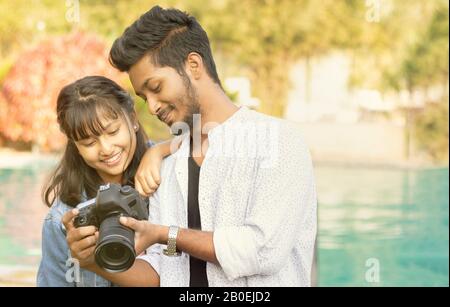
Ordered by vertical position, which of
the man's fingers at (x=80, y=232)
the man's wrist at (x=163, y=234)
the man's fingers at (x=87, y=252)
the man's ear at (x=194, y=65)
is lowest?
the man's fingers at (x=87, y=252)

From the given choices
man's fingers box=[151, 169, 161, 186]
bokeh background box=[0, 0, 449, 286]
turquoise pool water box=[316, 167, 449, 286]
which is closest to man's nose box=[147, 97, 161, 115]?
man's fingers box=[151, 169, 161, 186]

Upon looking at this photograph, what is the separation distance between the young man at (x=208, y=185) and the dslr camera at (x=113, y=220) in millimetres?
27

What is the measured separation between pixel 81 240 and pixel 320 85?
8132 millimetres

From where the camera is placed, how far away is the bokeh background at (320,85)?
7.82 m

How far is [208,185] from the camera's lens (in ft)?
4.43

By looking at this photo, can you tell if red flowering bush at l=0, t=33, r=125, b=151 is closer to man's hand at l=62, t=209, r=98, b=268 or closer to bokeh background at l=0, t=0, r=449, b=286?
bokeh background at l=0, t=0, r=449, b=286

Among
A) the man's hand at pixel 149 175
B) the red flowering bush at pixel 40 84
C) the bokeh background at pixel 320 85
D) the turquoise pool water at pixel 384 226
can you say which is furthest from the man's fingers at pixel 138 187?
the red flowering bush at pixel 40 84

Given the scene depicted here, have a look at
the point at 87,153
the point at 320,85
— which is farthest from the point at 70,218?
the point at 320,85

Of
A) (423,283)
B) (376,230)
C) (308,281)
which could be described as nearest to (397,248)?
(376,230)

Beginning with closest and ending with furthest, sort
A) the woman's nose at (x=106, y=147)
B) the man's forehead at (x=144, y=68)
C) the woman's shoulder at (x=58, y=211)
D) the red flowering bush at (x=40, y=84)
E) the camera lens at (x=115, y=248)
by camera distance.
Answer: the camera lens at (x=115, y=248) < the man's forehead at (x=144, y=68) < the woman's nose at (x=106, y=147) < the woman's shoulder at (x=58, y=211) < the red flowering bush at (x=40, y=84)

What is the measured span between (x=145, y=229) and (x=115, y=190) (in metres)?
0.09

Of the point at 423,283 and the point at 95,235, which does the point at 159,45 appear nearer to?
the point at 95,235

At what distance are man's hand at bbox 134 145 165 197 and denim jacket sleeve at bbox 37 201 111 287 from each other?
0.95 ft

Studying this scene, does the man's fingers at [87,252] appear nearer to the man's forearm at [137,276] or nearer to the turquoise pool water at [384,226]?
the man's forearm at [137,276]
